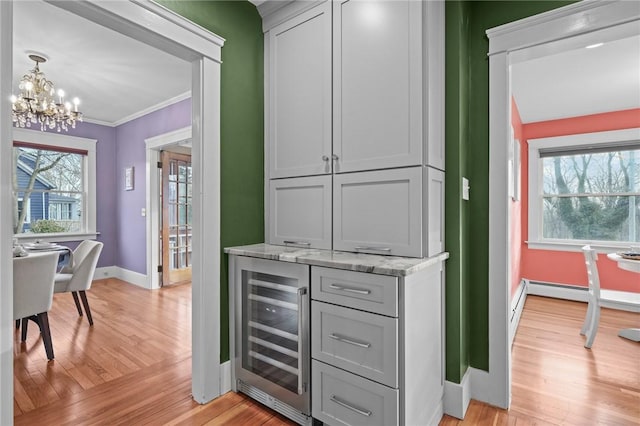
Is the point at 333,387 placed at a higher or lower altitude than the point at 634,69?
lower

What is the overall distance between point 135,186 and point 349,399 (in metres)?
4.94

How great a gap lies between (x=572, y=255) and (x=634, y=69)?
2.45m

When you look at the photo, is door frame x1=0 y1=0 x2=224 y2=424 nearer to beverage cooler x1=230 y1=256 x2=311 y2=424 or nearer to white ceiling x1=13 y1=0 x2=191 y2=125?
beverage cooler x1=230 y1=256 x2=311 y2=424

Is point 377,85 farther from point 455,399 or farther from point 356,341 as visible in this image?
point 455,399

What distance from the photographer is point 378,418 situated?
1.46 meters

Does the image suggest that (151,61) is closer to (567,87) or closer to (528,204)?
(567,87)

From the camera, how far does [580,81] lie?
341cm

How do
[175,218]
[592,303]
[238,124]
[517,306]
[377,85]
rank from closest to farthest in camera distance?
1. [377,85]
2. [238,124]
3. [592,303]
4. [517,306]
5. [175,218]

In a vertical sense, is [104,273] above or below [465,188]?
below

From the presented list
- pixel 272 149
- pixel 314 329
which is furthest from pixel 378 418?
pixel 272 149

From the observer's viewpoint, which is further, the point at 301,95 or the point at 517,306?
the point at 517,306

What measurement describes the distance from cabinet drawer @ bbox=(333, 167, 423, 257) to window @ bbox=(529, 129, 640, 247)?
4038 mm

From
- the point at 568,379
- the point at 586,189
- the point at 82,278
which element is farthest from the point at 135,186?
the point at 586,189

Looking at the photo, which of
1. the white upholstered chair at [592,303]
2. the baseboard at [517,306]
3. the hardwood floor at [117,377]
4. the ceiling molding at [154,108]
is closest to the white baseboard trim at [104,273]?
the hardwood floor at [117,377]
